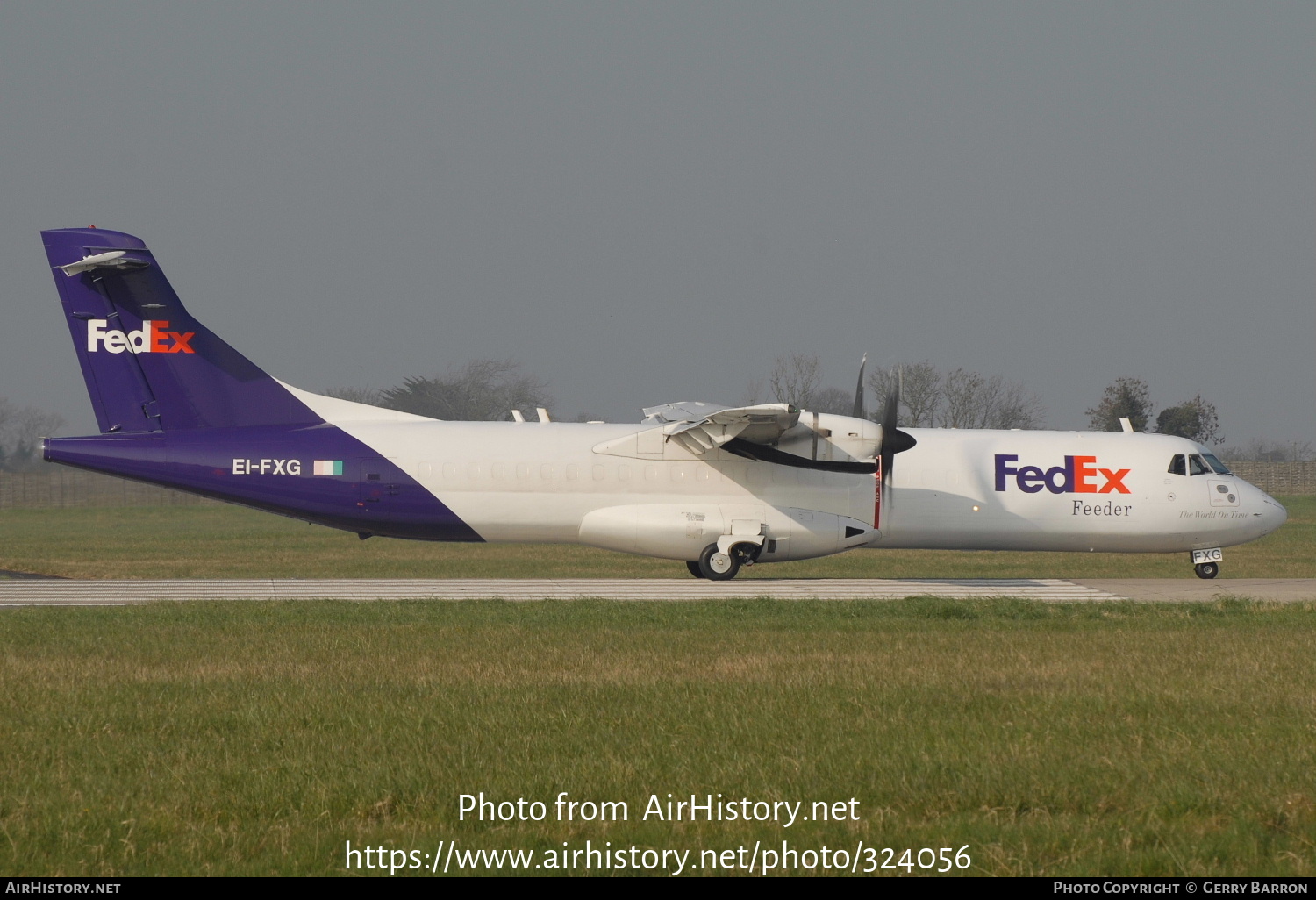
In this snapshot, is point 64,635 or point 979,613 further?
point 979,613

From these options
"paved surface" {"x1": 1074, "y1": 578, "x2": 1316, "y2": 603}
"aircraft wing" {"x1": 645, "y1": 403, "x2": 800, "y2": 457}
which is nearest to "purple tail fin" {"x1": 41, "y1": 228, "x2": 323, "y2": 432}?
"aircraft wing" {"x1": 645, "y1": 403, "x2": 800, "y2": 457}

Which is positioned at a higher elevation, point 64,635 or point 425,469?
point 425,469

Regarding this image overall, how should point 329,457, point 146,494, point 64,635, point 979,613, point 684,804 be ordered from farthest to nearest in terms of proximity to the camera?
point 146,494 < point 329,457 < point 979,613 < point 64,635 < point 684,804

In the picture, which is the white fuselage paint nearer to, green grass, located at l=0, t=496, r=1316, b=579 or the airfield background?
green grass, located at l=0, t=496, r=1316, b=579

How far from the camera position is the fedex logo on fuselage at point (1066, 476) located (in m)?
24.5

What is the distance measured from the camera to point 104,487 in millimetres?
58469

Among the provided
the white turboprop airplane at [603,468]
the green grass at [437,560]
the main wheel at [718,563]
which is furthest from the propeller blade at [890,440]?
the green grass at [437,560]

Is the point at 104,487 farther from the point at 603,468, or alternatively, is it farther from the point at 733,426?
the point at 733,426

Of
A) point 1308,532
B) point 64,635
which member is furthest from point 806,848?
point 1308,532

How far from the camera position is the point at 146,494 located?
61.6 metres

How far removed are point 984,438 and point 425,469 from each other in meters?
11.4

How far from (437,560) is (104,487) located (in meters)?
32.6
